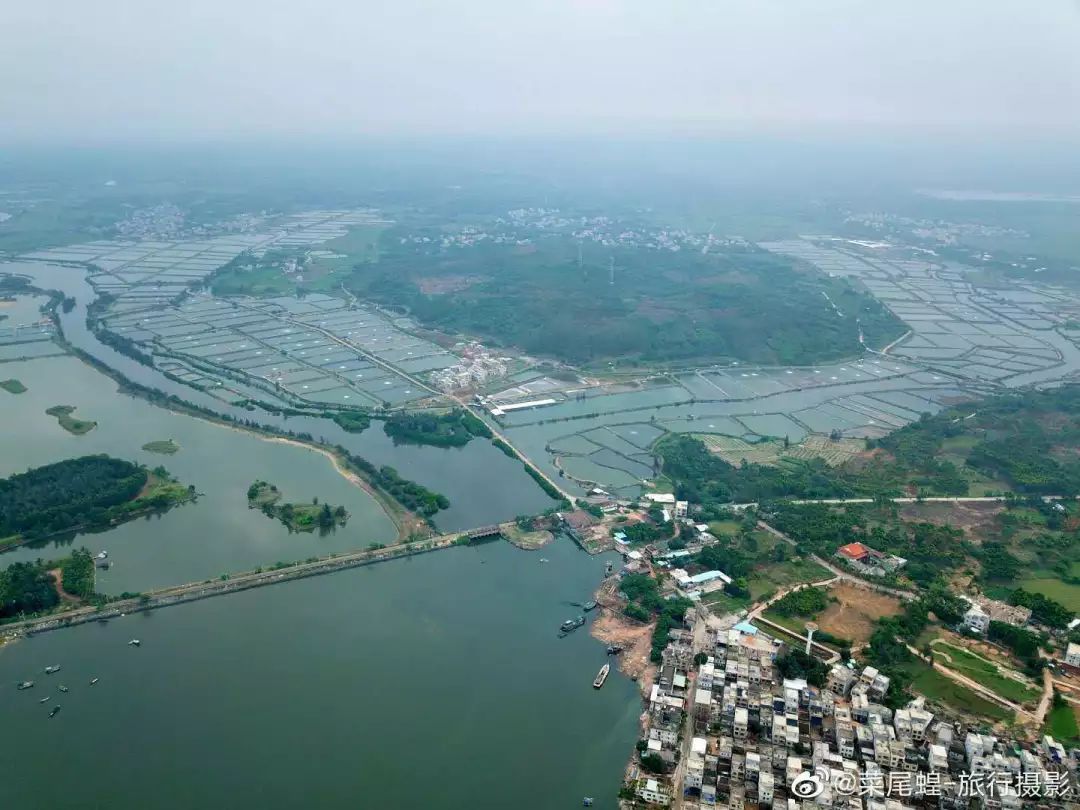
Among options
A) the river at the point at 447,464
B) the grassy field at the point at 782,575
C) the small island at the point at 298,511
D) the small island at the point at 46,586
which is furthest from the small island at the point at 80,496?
the grassy field at the point at 782,575

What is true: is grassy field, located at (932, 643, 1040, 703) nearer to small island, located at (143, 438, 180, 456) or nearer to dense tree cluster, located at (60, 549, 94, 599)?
dense tree cluster, located at (60, 549, 94, 599)

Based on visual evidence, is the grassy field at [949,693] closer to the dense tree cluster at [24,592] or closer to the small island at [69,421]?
the dense tree cluster at [24,592]

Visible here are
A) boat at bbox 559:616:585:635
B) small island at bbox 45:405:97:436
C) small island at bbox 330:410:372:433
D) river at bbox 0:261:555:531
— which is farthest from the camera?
small island at bbox 330:410:372:433

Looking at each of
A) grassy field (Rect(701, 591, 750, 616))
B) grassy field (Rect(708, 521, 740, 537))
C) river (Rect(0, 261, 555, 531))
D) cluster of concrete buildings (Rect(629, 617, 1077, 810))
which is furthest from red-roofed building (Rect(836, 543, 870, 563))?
river (Rect(0, 261, 555, 531))

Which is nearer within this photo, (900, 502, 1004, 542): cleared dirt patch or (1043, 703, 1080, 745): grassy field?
(1043, 703, 1080, 745): grassy field

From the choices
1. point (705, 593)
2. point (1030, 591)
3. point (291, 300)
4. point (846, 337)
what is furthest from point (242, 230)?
point (1030, 591)

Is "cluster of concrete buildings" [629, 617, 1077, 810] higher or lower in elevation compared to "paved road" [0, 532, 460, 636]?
higher
